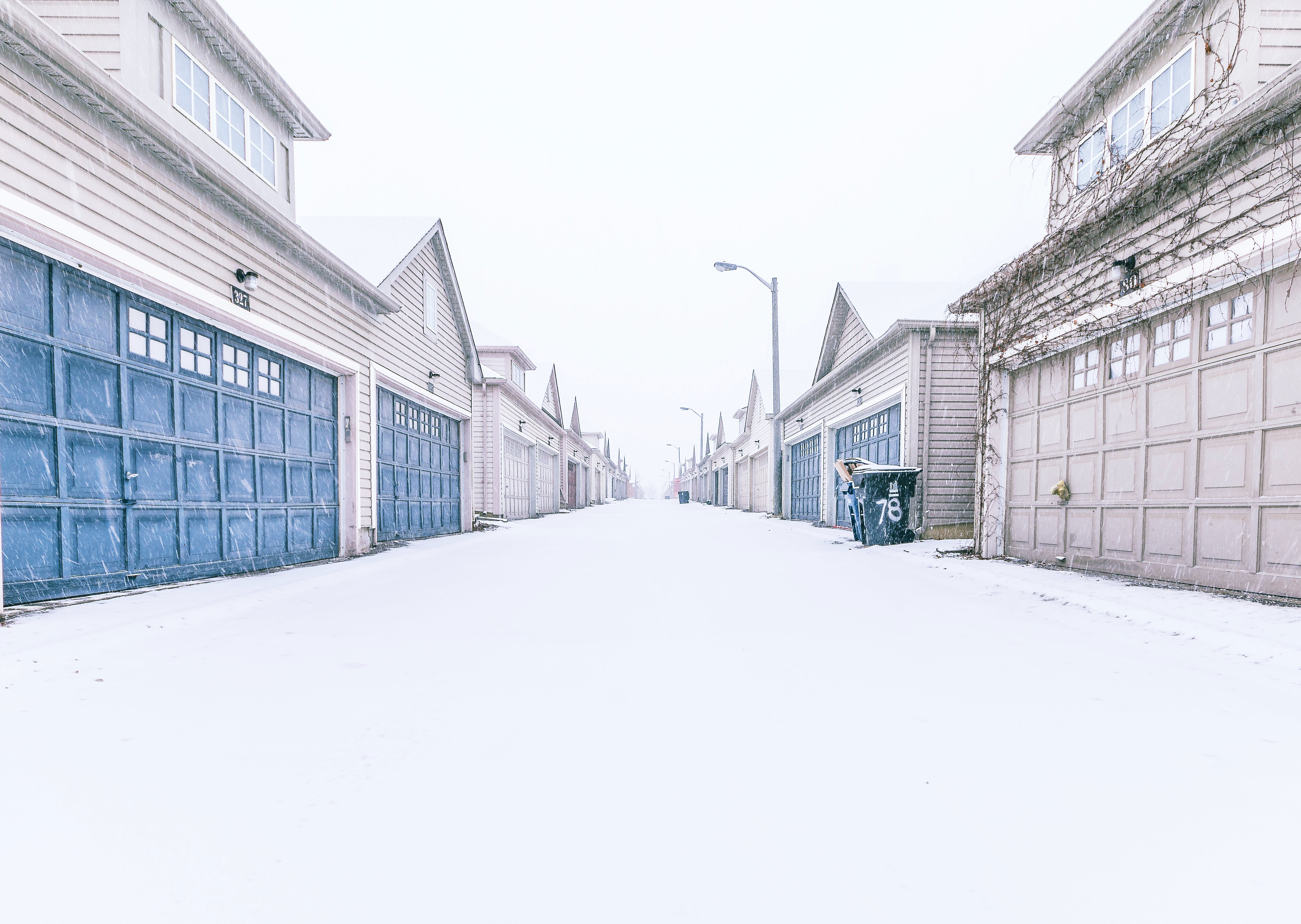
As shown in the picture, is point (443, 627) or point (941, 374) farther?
point (941, 374)

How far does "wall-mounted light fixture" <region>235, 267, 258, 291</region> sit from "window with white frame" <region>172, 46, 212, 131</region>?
240cm

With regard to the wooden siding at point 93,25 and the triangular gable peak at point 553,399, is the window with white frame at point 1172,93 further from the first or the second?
the triangular gable peak at point 553,399

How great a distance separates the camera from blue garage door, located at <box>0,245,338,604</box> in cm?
409

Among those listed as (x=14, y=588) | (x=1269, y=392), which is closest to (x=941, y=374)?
(x=1269, y=392)

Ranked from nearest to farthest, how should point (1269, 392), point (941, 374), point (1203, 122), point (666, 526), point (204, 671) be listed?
point (204, 671) → point (1269, 392) → point (1203, 122) → point (941, 374) → point (666, 526)

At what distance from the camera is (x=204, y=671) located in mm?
2863

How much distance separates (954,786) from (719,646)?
63.5 inches

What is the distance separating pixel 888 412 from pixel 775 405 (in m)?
6.62

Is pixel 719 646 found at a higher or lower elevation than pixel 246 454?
lower

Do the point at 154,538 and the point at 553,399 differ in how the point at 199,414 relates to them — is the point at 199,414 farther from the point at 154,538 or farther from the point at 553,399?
the point at 553,399

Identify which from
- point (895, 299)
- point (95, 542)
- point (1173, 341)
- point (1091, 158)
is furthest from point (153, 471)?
point (895, 299)

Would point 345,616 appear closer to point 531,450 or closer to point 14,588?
point 14,588

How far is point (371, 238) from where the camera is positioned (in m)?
10.3

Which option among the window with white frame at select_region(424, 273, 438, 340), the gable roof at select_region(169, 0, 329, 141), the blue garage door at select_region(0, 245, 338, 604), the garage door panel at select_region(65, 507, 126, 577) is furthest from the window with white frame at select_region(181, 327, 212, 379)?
the window with white frame at select_region(424, 273, 438, 340)
